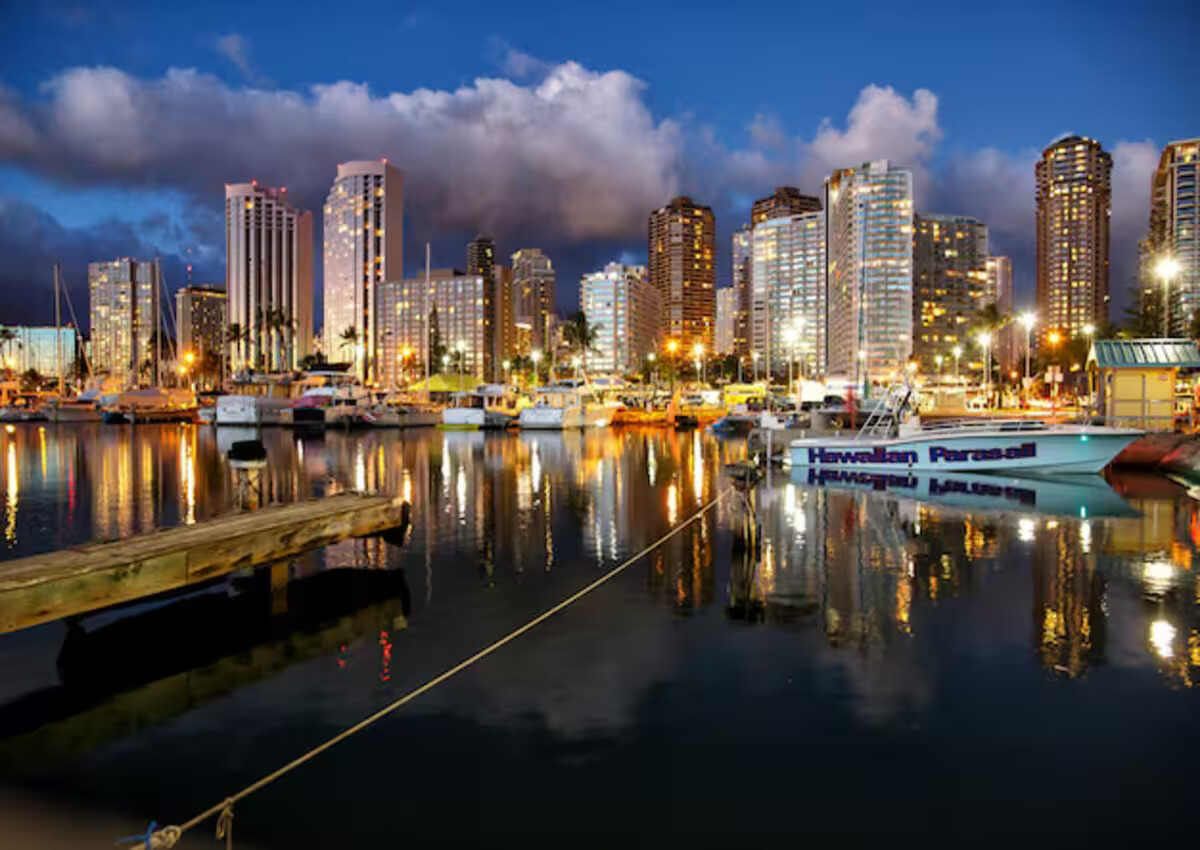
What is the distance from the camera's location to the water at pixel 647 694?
6023mm

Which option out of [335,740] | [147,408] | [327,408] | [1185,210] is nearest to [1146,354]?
[335,740]

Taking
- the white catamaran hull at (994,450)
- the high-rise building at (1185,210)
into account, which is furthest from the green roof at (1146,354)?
the high-rise building at (1185,210)

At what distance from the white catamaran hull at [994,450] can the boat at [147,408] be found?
73.4m

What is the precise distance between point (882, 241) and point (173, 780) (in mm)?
208065

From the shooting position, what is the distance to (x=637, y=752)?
6934mm

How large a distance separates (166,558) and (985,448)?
27324 millimetres

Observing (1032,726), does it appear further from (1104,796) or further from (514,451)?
(514,451)

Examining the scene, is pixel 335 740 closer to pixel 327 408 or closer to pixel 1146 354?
pixel 1146 354

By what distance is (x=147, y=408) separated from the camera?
3467 inches

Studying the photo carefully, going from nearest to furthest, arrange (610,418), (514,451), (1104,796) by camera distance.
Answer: (1104,796)
(514,451)
(610,418)

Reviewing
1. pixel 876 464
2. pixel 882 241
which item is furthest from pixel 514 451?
pixel 882 241

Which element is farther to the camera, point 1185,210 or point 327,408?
point 1185,210

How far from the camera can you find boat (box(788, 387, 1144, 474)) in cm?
2845

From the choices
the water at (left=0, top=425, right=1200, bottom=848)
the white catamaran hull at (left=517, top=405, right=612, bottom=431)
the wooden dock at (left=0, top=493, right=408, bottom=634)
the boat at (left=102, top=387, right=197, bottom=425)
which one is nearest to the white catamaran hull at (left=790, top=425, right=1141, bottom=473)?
the water at (left=0, top=425, right=1200, bottom=848)
